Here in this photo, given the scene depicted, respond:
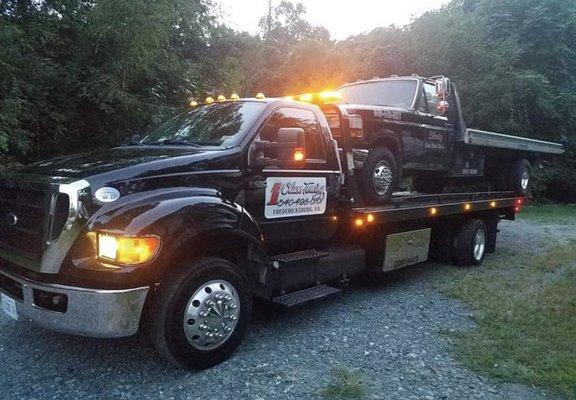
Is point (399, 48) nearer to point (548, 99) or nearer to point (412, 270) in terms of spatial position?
point (548, 99)

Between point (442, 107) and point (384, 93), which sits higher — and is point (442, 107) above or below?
below

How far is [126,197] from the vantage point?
3.19m

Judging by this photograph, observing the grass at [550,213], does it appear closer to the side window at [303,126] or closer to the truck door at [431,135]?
the truck door at [431,135]

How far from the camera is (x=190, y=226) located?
331 centimetres

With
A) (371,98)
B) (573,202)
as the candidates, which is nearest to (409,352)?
(371,98)

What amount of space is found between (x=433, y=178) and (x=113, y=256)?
6.23 meters

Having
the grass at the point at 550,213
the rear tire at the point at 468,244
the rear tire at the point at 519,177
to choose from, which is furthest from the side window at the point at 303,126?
the grass at the point at 550,213

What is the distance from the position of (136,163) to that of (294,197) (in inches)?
62.3

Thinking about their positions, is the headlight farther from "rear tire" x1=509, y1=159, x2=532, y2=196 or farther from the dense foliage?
"rear tire" x1=509, y1=159, x2=532, y2=196

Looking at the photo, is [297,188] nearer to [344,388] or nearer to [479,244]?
[344,388]

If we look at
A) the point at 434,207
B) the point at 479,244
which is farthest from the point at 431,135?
the point at 479,244

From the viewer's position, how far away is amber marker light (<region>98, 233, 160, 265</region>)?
9.91 ft

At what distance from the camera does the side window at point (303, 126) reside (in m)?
4.30

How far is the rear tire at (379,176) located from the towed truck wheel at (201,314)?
2318mm
